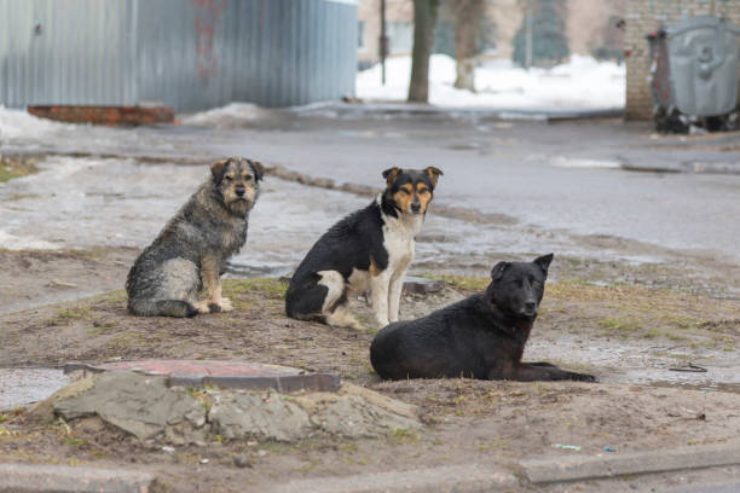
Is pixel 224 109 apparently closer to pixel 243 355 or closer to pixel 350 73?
pixel 350 73

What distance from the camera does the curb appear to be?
6035 mm

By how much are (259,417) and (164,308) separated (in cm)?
363

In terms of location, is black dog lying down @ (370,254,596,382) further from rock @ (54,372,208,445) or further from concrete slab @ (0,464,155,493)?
concrete slab @ (0,464,155,493)

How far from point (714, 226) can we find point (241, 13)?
2796cm

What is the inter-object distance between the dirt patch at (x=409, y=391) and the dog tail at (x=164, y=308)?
10 centimetres

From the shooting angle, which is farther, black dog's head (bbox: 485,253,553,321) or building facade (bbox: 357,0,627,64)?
building facade (bbox: 357,0,627,64)

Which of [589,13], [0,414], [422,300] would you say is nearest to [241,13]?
[422,300]

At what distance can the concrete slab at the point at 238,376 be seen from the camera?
271 inches

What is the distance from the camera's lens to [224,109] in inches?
1631

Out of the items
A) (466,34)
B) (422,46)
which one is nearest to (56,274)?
(422,46)

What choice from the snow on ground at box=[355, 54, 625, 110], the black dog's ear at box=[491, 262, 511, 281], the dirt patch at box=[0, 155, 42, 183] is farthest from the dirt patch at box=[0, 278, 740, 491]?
the snow on ground at box=[355, 54, 625, 110]

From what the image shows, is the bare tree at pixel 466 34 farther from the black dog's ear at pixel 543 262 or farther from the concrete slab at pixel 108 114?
the black dog's ear at pixel 543 262

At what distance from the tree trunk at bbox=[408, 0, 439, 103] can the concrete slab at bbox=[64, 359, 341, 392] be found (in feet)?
153

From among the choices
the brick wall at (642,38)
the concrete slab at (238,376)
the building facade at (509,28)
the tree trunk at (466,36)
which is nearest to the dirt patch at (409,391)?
the concrete slab at (238,376)
